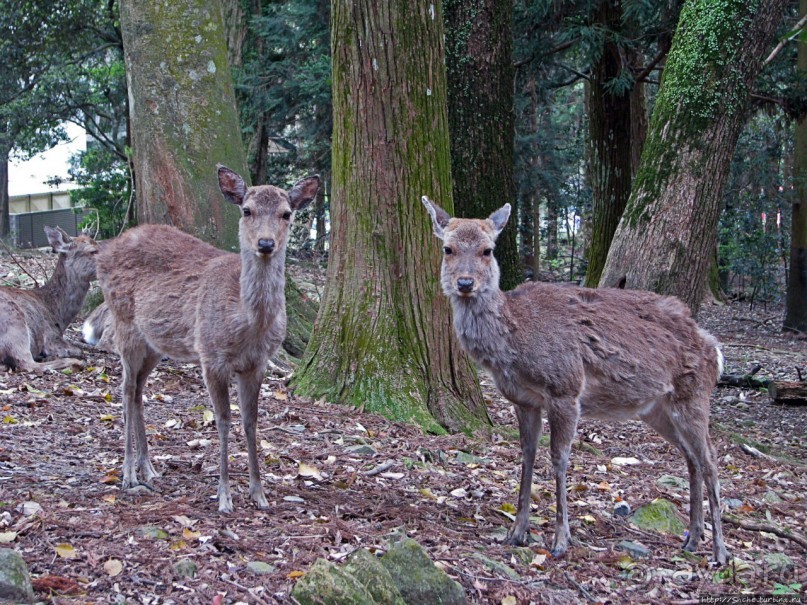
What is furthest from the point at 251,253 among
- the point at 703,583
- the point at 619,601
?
the point at 703,583

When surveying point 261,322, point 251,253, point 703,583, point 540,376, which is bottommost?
point 703,583

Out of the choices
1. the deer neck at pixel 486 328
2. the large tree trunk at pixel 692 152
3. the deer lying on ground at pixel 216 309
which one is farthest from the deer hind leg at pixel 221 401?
the large tree trunk at pixel 692 152

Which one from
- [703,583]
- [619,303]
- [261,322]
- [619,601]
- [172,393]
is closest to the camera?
[619,601]

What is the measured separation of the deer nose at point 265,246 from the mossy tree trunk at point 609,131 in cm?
917

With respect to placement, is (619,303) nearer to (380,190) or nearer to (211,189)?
(380,190)

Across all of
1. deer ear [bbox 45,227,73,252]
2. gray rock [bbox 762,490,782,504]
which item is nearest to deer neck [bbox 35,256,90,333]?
deer ear [bbox 45,227,73,252]

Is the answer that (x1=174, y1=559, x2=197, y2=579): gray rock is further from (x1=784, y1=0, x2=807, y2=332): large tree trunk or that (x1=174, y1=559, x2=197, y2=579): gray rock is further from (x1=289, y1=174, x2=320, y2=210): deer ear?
(x1=784, y1=0, x2=807, y2=332): large tree trunk

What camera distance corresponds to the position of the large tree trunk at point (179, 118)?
8.75m

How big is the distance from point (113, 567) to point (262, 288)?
184 cm

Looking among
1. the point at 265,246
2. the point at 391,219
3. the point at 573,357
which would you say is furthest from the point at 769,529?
the point at 265,246

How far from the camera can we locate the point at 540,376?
541 centimetres

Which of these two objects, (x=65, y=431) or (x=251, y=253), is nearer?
(x=251, y=253)

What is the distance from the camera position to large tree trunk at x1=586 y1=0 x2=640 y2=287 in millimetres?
14008

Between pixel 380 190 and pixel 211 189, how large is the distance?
2.17 meters
